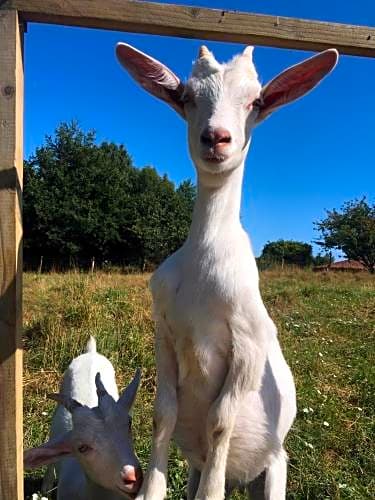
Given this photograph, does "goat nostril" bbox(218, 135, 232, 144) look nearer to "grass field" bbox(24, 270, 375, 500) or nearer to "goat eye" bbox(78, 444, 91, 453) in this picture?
"goat eye" bbox(78, 444, 91, 453)

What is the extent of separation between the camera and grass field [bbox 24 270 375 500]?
4.42 m

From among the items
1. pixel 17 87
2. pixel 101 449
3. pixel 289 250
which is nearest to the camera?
pixel 17 87

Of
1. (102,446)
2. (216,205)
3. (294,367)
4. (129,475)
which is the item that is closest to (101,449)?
(102,446)

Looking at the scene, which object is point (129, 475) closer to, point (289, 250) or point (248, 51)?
point (248, 51)

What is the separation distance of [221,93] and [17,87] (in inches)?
34.2

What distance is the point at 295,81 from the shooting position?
8.68 ft

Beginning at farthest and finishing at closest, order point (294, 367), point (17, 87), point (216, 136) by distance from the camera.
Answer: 1. point (294, 367)
2. point (17, 87)
3. point (216, 136)

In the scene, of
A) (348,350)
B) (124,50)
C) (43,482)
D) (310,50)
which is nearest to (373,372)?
(348,350)

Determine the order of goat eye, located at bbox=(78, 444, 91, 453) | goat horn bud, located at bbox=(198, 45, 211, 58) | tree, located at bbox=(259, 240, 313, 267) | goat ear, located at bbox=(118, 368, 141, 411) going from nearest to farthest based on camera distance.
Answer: goat horn bud, located at bbox=(198, 45, 211, 58) < goat eye, located at bbox=(78, 444, 91, 453) < goat ear, located at bbox=(118, 368, 141, 411) < tree, located at bbox=(259, 240, 313, 267)

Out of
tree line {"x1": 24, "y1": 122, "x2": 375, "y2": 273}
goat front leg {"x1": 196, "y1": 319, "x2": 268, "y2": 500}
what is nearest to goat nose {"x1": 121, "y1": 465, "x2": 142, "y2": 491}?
goat front leg {"x1": 196, "y1": 319, "x2": 268, "y2": 500}

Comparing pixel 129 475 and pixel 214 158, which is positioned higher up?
pixel 214 158

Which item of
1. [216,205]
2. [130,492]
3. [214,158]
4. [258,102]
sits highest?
[258,102]

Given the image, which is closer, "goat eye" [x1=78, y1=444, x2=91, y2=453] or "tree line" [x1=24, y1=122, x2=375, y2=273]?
"goat eye" [x1=78, y1=444, x2=91, y2=453]

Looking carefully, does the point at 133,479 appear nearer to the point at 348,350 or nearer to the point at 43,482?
the point at 43,482
